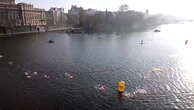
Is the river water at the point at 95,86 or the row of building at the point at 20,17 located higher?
the row of building at the point at 20,17

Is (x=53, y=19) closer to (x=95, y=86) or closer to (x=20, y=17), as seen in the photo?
(x=20, y=17)

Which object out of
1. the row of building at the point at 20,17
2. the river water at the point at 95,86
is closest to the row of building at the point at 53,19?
the row of building at the point at 20,17

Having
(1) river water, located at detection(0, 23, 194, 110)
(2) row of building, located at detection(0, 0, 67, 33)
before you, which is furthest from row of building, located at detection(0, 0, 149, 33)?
(1) river water, located at detection(0, 23, 194, 110)

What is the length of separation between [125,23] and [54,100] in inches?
6077

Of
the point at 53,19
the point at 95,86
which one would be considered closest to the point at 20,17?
the point at 53,19

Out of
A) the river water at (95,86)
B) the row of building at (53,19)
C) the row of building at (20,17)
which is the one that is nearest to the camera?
the river water at (95,86)

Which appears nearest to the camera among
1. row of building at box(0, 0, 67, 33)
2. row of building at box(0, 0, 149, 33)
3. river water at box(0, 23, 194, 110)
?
river water at box(0, 23, 194, 110)

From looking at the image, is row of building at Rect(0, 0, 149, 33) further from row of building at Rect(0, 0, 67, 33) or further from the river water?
the river water

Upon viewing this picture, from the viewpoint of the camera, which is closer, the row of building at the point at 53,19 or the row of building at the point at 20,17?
the row of building at the point at 20,17

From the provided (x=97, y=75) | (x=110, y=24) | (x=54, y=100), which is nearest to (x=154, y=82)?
(x=97, y=75)

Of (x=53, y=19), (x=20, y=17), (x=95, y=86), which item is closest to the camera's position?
(x=95, y=86)

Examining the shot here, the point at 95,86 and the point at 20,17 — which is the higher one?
the point at 20,17

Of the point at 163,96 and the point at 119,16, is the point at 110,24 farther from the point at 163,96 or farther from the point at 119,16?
the point at 163,96

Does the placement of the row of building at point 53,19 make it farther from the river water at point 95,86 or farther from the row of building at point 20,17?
the river water at point 95,86
